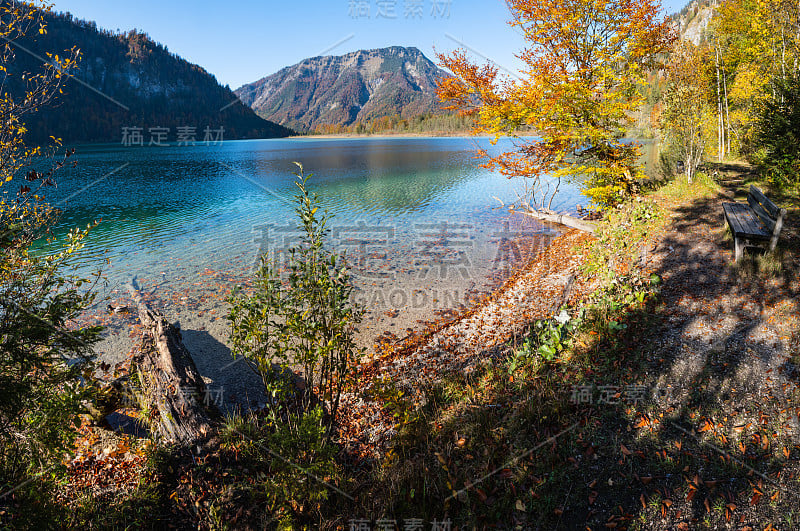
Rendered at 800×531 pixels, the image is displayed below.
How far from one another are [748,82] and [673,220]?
20.3 m

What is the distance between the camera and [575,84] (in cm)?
1212

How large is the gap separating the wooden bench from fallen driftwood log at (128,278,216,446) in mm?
11568

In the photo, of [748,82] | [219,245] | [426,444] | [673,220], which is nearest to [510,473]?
[426,444]

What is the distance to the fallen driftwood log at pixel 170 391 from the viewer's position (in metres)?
5.71

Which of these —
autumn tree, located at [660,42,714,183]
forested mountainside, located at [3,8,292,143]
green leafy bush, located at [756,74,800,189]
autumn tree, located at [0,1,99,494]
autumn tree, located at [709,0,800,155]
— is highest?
forested mountainside, located at [3,8,292,143]

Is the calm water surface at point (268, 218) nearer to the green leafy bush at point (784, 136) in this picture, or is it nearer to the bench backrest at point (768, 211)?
the bench backrest at point (768, 211)

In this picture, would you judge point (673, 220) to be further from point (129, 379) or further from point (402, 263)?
point (129, 379)

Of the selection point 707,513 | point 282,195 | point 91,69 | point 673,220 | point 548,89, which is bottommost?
point 707,513

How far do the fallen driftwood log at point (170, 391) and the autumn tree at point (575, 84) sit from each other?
12482 millimetres

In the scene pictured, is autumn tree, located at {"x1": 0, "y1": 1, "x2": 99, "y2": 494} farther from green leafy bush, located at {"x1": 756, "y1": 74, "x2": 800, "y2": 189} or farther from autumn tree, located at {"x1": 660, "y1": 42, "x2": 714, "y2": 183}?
autumn tree, located at {"x1": 660, "y1": 42, "x2": 714, "y2": 183}

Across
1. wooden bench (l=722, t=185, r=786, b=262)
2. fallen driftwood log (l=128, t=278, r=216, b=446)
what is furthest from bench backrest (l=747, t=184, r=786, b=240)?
fallen driftwood log (l=128, t=278, r=216, b=446)

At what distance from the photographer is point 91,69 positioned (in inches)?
7402

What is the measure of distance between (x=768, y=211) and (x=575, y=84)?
6.67 meters

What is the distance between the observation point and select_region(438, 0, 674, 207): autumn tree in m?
12.4
